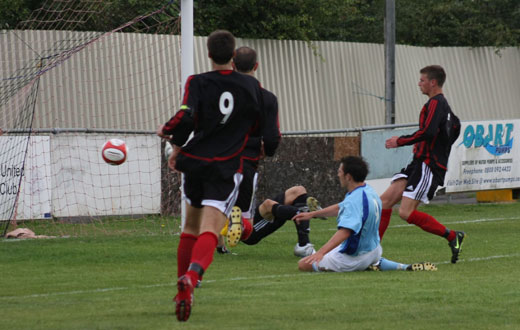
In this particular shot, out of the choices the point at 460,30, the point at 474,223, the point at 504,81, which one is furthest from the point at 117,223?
the point at 460,30

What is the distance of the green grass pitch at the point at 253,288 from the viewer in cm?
635

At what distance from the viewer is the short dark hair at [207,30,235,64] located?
6816 mm

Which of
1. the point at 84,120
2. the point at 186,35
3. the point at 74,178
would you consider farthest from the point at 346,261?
the point at 84,120

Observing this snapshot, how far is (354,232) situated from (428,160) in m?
1.96

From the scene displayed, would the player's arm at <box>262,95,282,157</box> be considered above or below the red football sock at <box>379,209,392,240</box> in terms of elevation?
above

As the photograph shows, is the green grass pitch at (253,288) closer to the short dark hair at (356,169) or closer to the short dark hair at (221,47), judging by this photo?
the short dark hair at (356,169)

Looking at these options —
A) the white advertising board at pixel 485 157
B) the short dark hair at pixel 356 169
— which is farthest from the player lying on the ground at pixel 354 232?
the white advertising board at pixel 485 157

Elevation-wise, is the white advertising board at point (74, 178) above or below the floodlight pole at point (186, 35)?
below

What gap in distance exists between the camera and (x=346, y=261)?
9227mm

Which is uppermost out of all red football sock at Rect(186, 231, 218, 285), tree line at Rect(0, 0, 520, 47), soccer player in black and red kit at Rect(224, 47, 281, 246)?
tree line at Rect(0, 0, 520, 47)

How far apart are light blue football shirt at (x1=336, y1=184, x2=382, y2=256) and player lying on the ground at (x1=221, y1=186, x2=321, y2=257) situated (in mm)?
1301

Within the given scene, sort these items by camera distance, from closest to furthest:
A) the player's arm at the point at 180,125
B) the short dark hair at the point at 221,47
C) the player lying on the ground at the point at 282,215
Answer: the player's arm at the point at 180,125
the short dark hair at the point at 221,47
the player lying on the ground at the point at 282,215

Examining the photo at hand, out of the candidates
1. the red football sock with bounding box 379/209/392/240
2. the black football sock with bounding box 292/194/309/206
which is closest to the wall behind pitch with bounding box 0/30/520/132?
the black football sock with bounding box 292/194/309/206

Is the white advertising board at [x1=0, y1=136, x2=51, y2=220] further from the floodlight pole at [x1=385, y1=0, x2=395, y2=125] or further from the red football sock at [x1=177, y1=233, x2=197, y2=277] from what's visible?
the floodlight pole at [x1=385, y1=0, x2=395, y2=125]
